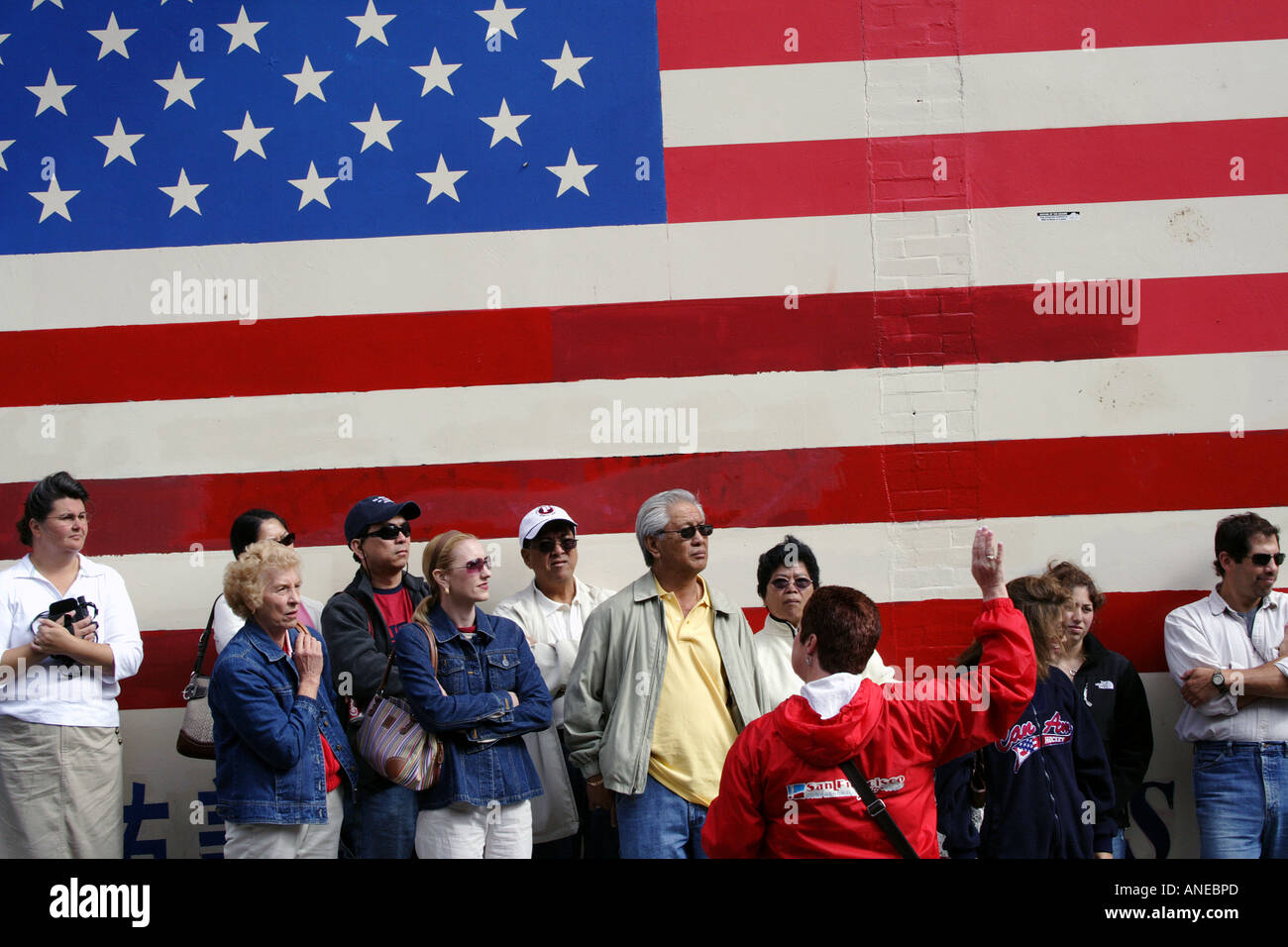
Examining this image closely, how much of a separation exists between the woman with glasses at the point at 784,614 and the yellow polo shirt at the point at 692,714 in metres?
0.28

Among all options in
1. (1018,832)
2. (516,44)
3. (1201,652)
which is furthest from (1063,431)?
(516,44)

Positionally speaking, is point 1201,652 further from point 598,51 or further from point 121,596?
point 121,596

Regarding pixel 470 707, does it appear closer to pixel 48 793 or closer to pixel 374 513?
pixel 374 513

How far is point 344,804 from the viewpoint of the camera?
4.57 metres

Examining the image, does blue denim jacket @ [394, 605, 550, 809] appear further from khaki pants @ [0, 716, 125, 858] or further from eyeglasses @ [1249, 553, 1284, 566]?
eyeglasses @ [1249, 553, 1284, 566]

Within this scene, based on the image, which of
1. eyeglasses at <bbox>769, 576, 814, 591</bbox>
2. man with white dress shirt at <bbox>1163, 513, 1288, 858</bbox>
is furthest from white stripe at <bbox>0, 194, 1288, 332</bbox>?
eyeglasses at <bbox>769, 576, 814, 591</bbox>

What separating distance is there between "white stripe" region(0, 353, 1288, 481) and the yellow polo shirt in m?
1.32

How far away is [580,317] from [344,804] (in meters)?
2.56

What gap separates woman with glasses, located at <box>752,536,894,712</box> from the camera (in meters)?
4.80

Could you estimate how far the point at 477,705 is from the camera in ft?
14.2

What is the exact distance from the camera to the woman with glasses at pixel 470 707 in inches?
171

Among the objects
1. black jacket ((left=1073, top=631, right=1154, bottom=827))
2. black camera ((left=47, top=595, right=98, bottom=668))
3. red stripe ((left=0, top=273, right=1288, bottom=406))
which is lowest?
black jacket ((left=1073, top=631, right=1154, bottom=827))

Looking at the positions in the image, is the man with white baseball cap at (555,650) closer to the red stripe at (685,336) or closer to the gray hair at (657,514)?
the gray hair at (657,514)

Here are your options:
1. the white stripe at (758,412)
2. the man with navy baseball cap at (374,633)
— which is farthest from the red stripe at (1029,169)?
the man with navy baseball cap at (374,633)
